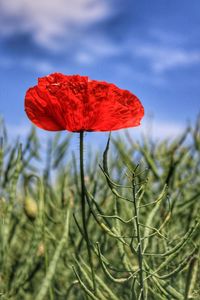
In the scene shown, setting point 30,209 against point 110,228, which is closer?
point 110,228

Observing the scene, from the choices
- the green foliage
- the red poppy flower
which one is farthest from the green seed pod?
the red poppy flower

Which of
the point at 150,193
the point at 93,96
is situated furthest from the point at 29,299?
the point at 93,96

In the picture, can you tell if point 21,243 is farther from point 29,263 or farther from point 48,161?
point 29,263

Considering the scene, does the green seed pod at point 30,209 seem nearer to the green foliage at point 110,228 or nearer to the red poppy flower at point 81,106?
the green foliage at point 110,228

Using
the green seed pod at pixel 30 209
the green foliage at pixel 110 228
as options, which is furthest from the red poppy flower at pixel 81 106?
the green seed pod at pixel 30 209

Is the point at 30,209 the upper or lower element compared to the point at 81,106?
lower

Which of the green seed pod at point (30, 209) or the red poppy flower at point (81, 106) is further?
the green seed pod at point (30, 209)

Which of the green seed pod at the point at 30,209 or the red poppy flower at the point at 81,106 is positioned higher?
the red poppy flower at the point at 81,106
